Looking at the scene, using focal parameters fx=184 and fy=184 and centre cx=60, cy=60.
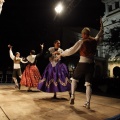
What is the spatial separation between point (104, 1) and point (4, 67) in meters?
32.5

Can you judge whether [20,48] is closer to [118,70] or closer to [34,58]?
[34,58]

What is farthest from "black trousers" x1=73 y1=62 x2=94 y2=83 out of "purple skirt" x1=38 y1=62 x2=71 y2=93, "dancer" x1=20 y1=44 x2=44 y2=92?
"dancer" x1=20 y1=44 x2=44 y2=92

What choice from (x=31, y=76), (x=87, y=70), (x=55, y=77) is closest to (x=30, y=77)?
(x=31, y=76)

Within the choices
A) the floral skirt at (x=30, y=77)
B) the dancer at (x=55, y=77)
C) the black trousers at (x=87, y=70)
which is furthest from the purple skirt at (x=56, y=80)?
the floral skirt at (x=30, y=77)

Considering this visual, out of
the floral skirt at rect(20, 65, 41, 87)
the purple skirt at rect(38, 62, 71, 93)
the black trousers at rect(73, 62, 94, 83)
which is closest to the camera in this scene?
the black trousers at rect(73, 62, 94, 83)

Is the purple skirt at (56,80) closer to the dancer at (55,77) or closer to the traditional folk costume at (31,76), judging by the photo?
the dancer at (55,77)

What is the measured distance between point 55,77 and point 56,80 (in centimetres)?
9

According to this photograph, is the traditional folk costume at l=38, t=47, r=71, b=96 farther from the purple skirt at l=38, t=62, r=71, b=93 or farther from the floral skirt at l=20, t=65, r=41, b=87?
the floral skirt at l=20, t=65, r=41, b=87

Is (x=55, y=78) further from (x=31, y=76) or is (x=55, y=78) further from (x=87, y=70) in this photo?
(x=31, y=76)

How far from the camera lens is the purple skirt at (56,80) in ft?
16.8

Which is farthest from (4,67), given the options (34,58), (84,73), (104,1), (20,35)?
(104,1)

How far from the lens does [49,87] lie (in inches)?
203

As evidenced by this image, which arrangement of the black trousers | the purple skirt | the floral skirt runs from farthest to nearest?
the floral skirt, the purple skirt, the black trousers

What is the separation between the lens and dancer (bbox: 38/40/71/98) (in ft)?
16.8
